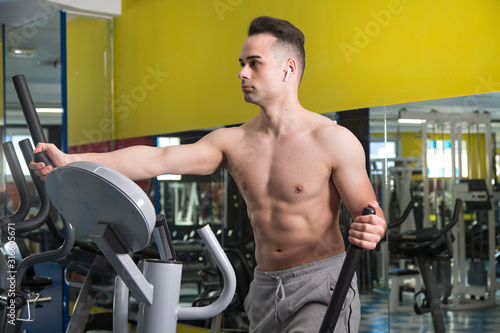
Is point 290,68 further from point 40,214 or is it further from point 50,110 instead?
point 50,110

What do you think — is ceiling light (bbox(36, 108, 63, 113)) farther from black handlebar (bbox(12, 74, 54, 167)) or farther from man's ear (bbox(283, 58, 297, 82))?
man's ear (bbox(283, 58, 297, 82))

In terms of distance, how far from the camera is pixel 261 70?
87.4 inches

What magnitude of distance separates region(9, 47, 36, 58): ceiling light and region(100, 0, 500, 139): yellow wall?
782 millimetres

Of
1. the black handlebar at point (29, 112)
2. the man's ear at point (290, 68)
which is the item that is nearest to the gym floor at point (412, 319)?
the man's ear at point (290, 68)

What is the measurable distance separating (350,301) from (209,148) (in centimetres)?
77

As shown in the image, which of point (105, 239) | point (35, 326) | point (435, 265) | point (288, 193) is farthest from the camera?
point (35, 326)

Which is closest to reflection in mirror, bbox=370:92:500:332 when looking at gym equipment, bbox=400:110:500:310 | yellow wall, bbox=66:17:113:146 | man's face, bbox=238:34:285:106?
gym equipment, bbox=400:110:500:310

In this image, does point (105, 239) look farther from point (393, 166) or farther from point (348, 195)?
point (393, 166)

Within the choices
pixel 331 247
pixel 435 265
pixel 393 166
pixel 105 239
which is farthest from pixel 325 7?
pixel 105 239

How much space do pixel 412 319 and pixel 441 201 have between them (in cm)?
61

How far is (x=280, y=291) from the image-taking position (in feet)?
7.20

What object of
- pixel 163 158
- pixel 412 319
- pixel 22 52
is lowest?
pixel 412 319

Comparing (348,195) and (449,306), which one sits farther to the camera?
(449,306)

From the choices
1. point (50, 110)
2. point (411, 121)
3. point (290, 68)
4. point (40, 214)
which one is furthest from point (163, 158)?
point (50, 110)
